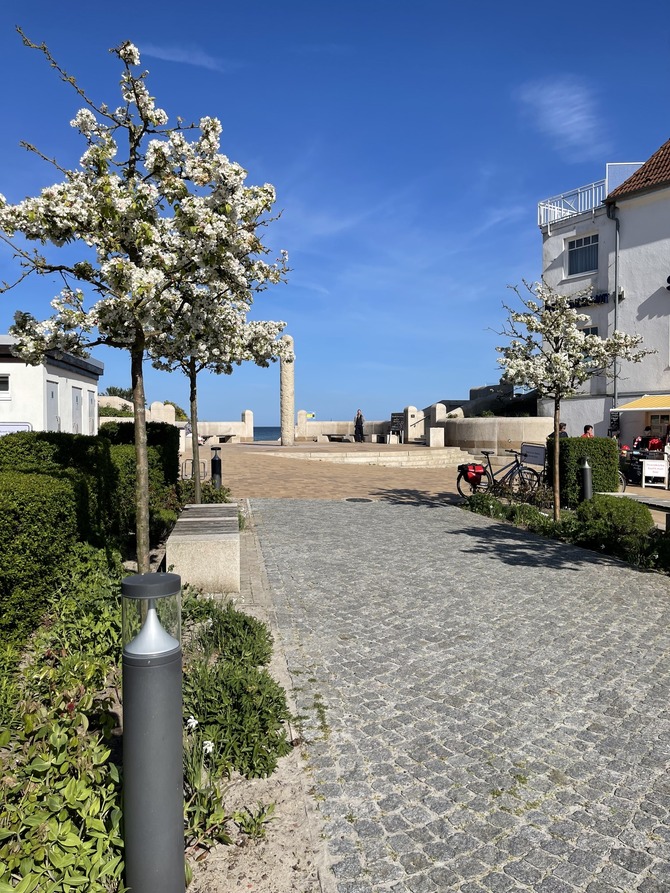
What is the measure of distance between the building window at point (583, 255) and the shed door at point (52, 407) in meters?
→ 24.8

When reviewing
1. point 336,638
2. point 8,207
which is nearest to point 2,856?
point 336,638

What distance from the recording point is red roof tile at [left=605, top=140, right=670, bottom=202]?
26.8 m

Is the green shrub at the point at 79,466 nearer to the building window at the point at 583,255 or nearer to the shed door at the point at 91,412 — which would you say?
the shed door at the point at 91,412

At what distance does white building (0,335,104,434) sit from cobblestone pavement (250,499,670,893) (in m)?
9.23

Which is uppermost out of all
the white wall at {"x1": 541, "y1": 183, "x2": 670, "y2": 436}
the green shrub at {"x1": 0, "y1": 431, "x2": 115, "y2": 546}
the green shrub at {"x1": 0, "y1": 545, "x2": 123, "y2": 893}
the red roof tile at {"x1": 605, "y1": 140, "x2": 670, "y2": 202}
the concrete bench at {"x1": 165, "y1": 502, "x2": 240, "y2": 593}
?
the red roof tile at {"x1": 605, "y1": 140, "x2": 670, "y2": 202}

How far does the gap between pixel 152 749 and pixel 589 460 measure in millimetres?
14785

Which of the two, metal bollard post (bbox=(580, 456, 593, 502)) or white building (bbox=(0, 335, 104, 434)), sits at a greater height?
white building (bbox=(0, 335, 104, 434))

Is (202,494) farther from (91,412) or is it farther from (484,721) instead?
(484,721)

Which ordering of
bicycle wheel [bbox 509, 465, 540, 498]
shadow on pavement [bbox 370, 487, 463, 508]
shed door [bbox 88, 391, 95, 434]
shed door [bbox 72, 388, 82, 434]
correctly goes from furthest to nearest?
shed door [bbox 88, 391, 95, 434], shed door [bbox 72, 388, 82, 434], bicycle wheel [bbox 509, 465, 540, 498], shadow on pavement [bbox 370, 487, 463, 508]

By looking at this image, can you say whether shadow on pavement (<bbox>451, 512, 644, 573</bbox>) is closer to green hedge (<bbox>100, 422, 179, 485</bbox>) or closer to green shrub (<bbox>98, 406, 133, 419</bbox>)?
green hedge (<bbox>100, 422, 179, 485</bbox>)

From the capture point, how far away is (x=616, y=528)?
31.8 ft

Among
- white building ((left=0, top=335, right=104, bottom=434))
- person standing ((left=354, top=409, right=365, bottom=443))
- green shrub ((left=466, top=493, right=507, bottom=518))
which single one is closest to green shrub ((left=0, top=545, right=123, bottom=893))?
green shrub ((left=466, top=493, right=507, bottom=518))

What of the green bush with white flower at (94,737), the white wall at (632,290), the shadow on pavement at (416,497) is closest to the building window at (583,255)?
the white wall at (632,290)

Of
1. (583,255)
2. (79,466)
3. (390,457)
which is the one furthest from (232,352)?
(583,255)
